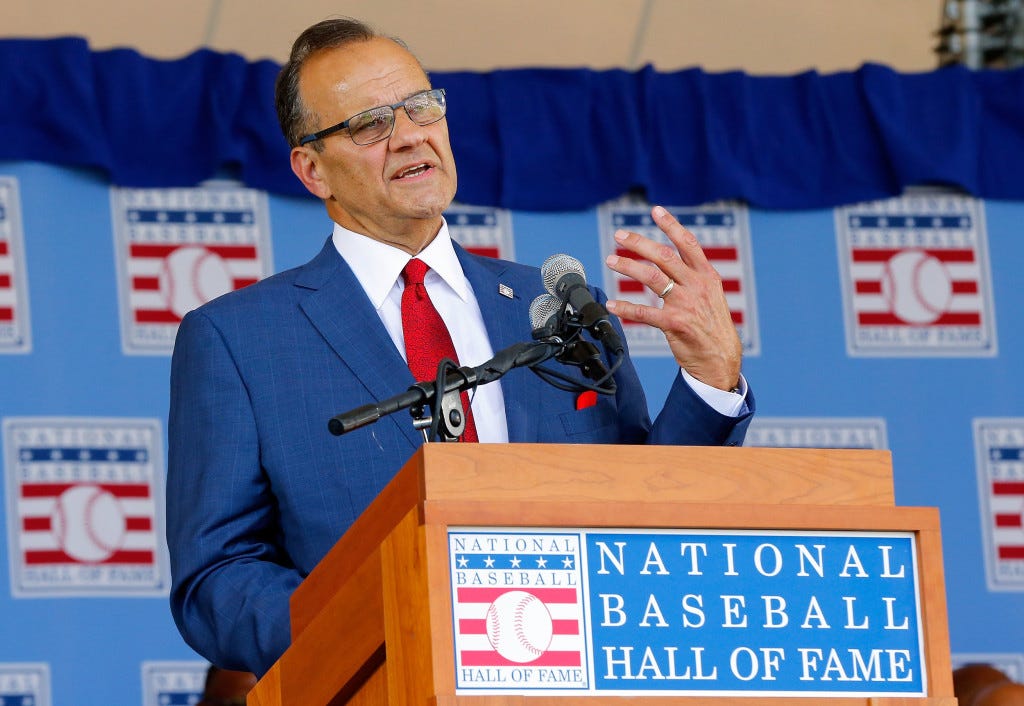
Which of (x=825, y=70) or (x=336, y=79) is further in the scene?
(x=825, y=70)

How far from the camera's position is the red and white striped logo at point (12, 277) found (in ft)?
14.2

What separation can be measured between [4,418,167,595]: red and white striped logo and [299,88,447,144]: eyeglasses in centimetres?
198

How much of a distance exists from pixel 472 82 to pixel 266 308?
2.36 metres

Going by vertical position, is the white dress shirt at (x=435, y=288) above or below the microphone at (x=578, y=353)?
above

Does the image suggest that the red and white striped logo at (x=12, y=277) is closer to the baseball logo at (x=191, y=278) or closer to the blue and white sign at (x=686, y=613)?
the baseball logo at (x=191, y=278)

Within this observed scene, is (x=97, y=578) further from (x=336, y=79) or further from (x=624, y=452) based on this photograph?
(x=624, y=452)

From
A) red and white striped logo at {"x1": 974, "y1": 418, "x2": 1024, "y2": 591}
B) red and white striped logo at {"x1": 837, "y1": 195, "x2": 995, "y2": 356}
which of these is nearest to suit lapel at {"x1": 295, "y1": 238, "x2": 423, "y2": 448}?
red and white striped logo at {"x1": 837, "y1": 195, "x2": 995, "y2": 356}

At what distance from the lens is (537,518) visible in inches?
62.8

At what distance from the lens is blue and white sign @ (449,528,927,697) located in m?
1.56

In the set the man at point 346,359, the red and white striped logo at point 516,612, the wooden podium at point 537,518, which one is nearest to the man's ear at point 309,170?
the man at point 346,359

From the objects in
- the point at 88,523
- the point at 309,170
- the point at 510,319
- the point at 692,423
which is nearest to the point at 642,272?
the point at 692,423

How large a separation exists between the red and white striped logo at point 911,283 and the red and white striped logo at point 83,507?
201 cm

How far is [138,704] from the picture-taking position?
13.9 feet

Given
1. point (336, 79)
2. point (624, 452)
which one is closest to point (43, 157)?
point (336, 79)
